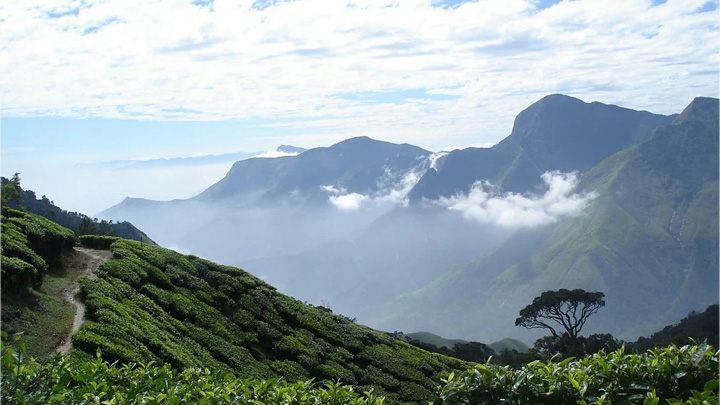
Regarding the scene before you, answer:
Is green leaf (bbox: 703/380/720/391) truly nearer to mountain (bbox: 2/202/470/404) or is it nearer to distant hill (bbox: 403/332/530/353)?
mountain (bbox: 2/202/470/404)

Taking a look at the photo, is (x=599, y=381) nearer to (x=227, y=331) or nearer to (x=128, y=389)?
(x=128, y=389)

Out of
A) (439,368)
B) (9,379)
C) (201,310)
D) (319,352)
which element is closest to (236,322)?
(201,310)

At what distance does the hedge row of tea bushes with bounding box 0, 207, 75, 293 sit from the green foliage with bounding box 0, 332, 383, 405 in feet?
32.0

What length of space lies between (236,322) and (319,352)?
3.12 meters

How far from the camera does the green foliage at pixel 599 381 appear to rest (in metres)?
5.62

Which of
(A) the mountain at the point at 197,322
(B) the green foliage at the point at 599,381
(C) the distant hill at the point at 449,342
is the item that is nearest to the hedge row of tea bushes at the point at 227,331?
(A) the mountain at the point at 197,322

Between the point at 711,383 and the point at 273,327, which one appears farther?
the point at 273,327

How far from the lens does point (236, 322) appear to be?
2061 centimetres

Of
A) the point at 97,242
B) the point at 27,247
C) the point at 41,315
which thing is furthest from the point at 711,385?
the point at 97,242

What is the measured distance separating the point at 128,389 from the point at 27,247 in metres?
13.7

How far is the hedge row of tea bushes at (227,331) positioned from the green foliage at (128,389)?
668 cm

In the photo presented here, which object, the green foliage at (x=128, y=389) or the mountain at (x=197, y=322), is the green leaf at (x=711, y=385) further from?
the mountain at (x=197, y=322)

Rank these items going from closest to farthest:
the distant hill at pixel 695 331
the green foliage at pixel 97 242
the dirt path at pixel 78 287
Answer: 1. the dirt path at pixel 78 287
2. the green foliage at pixel 97 242
3. the distant hill at pixel 695 331

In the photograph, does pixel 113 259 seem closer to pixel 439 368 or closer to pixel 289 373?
pixel 289 373
